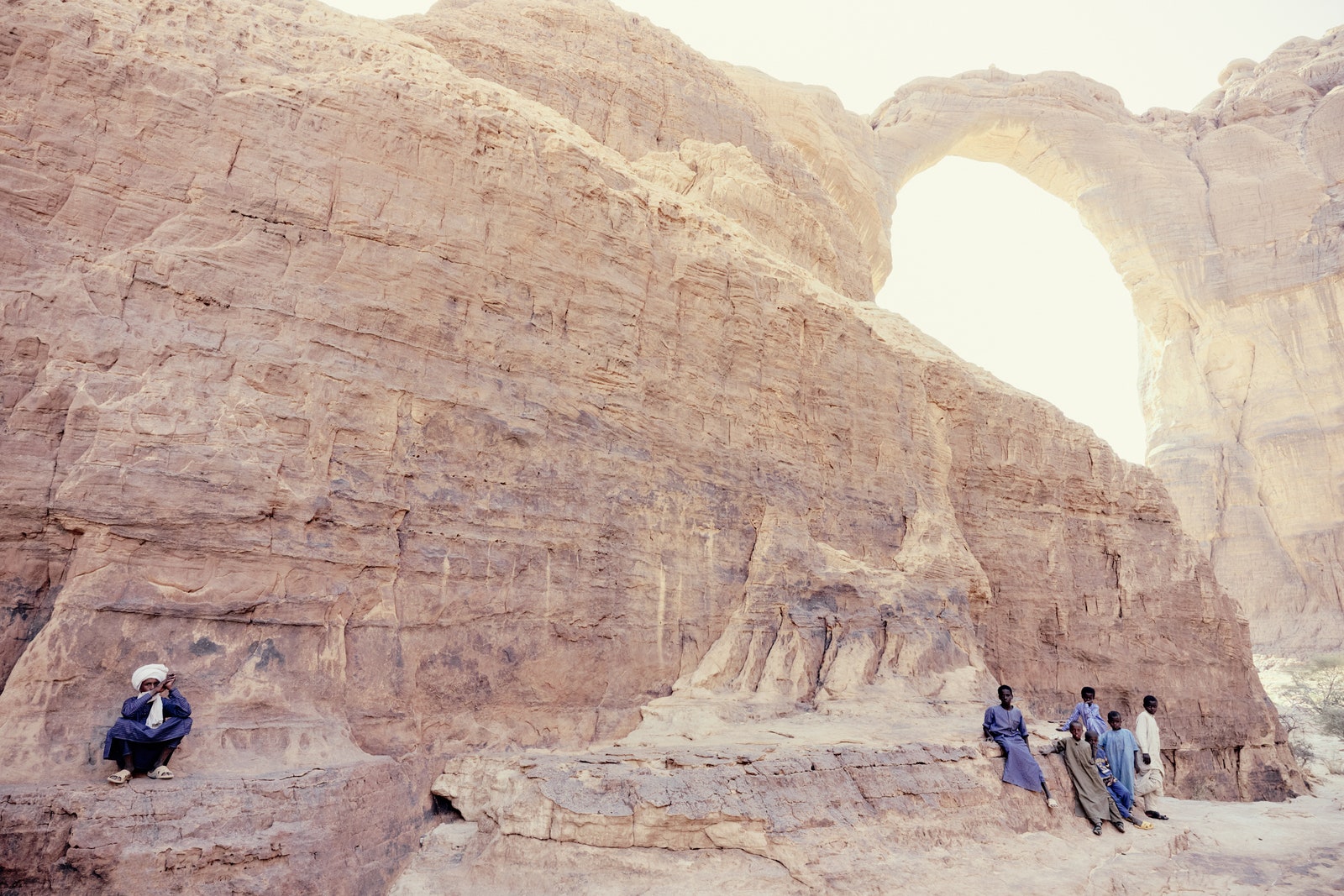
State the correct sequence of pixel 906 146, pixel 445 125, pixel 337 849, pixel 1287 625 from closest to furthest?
pixel 337 849, pixel 445 125, pixel 1287 625, pixel 906 146

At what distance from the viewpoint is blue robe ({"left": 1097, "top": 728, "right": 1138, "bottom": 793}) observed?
10.2 metres

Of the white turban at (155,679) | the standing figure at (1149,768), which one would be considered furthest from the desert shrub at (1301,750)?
the white turban at (155,679)

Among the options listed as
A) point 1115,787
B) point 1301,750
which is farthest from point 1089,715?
point 1301,750

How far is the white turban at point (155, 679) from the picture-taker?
625 centimetres

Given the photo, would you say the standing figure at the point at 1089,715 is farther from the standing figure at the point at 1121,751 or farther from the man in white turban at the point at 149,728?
the man in white turban at the point at 149,728

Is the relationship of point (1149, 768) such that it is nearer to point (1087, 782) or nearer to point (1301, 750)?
point (1087, 782)

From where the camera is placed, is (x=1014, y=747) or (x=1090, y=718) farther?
(x=1090, y=718)

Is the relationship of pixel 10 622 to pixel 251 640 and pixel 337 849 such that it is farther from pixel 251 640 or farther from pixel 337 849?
pixel 337 849

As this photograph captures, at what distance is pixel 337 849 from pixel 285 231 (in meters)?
5.67

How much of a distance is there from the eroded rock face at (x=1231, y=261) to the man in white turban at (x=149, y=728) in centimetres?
3379

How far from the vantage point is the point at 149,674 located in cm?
649

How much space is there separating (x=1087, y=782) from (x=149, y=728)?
30.4 ft

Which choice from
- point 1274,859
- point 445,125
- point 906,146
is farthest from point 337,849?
point 906,146

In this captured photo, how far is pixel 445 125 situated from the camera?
9.68 m
